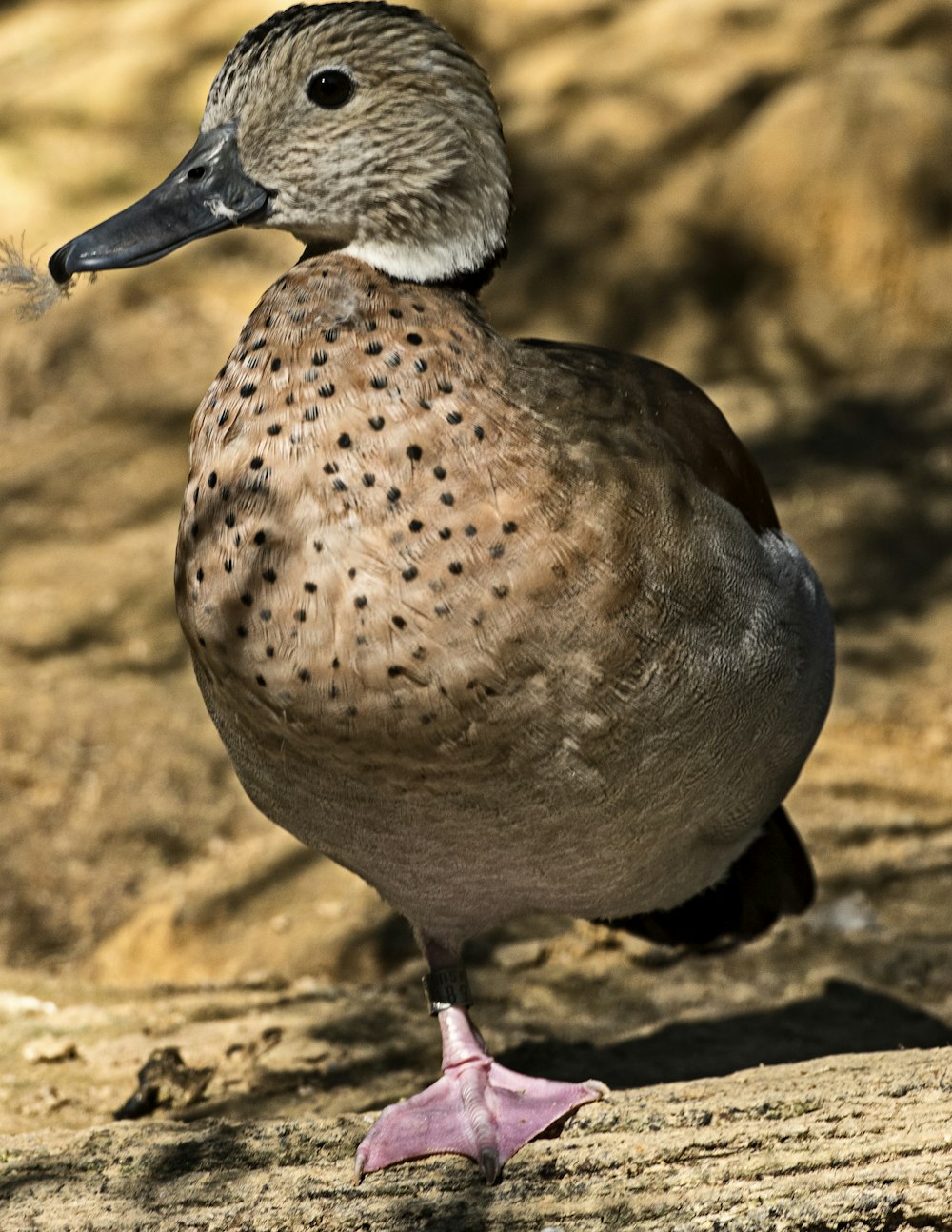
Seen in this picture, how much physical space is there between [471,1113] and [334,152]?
1559 mm

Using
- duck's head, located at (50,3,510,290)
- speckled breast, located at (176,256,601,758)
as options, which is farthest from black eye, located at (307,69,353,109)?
speckled breast, located at (176,256,601,758)

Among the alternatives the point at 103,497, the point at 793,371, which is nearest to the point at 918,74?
the point at 793,371

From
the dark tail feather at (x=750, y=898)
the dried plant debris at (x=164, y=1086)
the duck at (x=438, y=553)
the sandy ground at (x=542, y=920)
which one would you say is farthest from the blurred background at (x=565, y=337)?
the duck at (x=438, y=553)

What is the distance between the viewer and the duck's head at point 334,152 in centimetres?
234

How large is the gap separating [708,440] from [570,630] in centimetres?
65

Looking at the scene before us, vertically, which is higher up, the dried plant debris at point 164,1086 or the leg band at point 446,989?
the leg band at point 446,989

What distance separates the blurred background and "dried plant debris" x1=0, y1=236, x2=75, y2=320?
80.0 inches

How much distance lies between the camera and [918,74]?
697 cm

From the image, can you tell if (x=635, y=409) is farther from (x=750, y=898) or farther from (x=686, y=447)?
(x=750, y=898)

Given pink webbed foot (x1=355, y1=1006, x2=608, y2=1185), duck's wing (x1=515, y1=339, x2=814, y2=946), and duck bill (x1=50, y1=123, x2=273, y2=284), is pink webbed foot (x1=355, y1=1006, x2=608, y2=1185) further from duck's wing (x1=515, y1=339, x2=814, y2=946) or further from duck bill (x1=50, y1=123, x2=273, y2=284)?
duck bill (x1=50, y1=123, x2=273, y2=284)

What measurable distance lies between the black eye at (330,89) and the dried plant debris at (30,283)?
0.49m

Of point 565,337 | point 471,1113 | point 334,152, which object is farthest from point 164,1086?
point 565,337

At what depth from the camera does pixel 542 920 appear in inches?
160

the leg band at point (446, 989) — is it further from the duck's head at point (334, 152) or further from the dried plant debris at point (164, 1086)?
the duck's head at point (334, 152)
